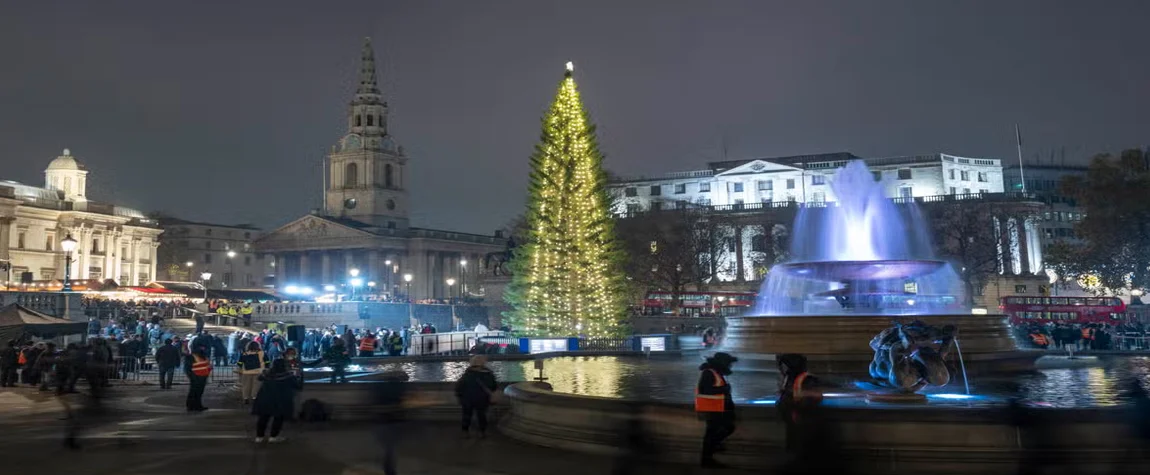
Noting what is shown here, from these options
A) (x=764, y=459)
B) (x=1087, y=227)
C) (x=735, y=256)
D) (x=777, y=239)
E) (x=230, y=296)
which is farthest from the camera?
(x=735, y=256)

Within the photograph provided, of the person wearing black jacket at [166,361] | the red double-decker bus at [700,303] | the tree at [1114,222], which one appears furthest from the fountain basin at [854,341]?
the red double-decker bus at [700,303]

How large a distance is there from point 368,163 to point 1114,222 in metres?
98.5

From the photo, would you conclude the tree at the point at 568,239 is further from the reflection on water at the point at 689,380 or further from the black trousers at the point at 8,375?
the black trousers at the point at 8,375

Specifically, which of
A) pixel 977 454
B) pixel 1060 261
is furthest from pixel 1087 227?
pixel 977 454

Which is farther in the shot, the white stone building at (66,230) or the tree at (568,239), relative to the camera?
the white stone building at (66,230)

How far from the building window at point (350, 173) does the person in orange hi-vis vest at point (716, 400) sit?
408 feet

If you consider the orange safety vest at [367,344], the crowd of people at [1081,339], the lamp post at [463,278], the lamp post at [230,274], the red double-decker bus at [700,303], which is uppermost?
the lamp post at [230,274]

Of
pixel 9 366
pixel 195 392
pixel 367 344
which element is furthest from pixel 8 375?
pixel 195 392

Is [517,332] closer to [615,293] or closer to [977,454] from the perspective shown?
[615,293]

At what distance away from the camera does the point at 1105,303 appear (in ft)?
163

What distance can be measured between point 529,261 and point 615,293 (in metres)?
3.64

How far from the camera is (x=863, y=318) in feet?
52.5

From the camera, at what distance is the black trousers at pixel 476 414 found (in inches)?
471

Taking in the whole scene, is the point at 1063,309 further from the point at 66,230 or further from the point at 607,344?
the point at 66,230
